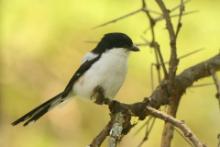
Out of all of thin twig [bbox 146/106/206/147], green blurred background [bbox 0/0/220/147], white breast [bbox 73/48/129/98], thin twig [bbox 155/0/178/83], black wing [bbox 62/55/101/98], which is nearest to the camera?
thin twig [bbox 146/106/206/147]

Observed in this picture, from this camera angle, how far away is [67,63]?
3855mm

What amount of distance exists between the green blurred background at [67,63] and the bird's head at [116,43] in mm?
925

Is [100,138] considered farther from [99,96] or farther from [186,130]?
[99,96]

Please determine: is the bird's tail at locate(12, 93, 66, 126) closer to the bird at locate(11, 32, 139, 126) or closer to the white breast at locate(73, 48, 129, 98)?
the bird at locate(11, 32, 139, 126)

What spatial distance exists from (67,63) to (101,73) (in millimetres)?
1300

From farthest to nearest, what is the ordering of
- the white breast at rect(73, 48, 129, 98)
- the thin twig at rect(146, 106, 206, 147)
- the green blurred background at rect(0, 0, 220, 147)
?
the green blurred background at rect(0, 0, 220, 147) < the white breast at rect(73, 48, 129, 98) < the thin twig at rect(146, 106, 206, 147)

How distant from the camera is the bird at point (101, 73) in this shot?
8.38 feet

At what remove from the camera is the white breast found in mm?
2549

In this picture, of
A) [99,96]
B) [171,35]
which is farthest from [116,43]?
[171,35]

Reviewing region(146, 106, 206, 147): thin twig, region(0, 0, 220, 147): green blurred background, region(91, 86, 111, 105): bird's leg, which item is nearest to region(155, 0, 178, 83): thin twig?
region(91, 86, 111, 105): bird's leg

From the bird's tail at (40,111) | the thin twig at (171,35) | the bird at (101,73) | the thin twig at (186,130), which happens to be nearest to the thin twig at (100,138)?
the thin twig at (186,130)

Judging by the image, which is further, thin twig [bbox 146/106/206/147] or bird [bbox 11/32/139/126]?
bird [bbox 11/32/139/126]

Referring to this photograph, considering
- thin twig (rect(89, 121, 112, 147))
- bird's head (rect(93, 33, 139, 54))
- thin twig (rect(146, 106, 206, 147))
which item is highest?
bird's head (rect(93, 33, 139, 54))

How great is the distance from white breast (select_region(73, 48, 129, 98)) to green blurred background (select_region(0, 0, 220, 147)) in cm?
102
